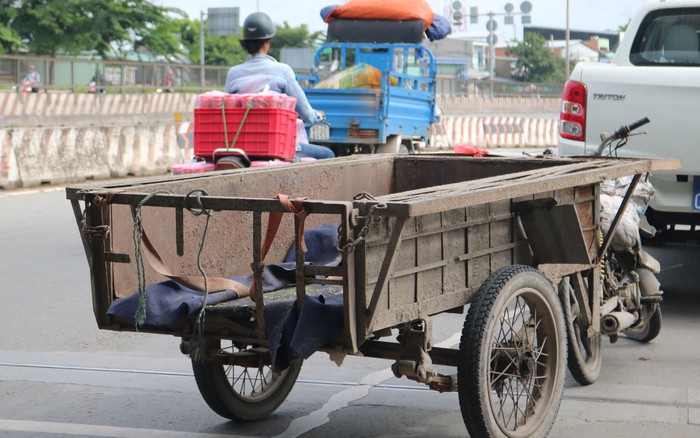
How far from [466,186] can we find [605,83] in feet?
11.8

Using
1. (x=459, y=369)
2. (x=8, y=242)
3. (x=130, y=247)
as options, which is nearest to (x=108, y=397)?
(x=130, y=247)

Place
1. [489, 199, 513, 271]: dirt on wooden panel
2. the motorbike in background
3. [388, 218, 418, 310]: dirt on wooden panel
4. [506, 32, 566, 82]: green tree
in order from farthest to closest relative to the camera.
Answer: [506, 32, 566, 82]: green tree
the motorbike in background
[489, 199, 513, 271]: dirt on wooden panel
[388, 218, 418, 310]: dirt on wooden panel

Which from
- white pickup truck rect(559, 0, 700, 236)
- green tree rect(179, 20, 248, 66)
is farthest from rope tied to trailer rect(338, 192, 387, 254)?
green tree rect(179, 20, 248, 66)

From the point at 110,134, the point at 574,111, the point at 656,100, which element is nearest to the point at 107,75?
the point at 110,134

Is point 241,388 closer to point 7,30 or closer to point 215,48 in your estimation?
point 7,30

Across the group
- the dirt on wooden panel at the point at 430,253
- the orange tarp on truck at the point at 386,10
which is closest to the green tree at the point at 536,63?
the orange tarp on truck at the point at 386,10

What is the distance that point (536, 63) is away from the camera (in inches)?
3752

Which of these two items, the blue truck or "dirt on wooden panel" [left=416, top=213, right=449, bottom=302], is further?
the blue truck

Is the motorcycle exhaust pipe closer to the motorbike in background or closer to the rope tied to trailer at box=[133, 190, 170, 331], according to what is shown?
the motorbike in background

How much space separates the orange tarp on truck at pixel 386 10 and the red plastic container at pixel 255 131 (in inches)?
386

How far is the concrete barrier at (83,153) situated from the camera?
52.0ft

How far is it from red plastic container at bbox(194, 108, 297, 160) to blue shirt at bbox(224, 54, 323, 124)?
1.28 feet

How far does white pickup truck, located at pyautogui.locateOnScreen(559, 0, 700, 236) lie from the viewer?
757cm

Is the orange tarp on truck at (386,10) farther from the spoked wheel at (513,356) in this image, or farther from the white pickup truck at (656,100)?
the spoked wheel at (513,356)
